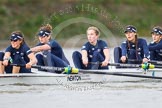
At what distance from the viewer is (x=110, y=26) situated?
1286 inches

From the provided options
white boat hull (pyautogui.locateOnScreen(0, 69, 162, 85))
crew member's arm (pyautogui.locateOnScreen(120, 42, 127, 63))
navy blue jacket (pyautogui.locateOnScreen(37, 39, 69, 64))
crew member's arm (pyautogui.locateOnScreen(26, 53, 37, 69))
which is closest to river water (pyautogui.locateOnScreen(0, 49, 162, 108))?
white boat hull (pyautogui.locateOnScreen(0, 69, 162, 85))

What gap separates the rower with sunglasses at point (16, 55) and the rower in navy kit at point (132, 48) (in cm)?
290

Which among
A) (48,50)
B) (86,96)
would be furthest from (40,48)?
(86,96)

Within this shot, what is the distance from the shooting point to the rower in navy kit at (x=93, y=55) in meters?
18.9

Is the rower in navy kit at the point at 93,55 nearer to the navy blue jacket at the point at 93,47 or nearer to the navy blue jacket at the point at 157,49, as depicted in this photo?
the navy blue jacket at the point at 93,47

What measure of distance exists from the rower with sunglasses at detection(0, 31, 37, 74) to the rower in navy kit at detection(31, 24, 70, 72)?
12.4 inches

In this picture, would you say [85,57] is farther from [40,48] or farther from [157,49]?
[157,49]

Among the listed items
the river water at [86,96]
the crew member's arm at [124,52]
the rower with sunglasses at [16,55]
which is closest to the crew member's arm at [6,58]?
the rower with sunglasses at [16,55]

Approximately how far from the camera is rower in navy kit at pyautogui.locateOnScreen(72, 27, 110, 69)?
1891 centimetres

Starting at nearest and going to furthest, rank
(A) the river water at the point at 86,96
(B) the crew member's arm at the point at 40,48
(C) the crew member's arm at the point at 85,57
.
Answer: (A) the river water at the point at 86,96, (B) the crew member's arm at the point at 40,48, (C) the crew member's arm at the point at 85,57

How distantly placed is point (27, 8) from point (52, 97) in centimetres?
2382

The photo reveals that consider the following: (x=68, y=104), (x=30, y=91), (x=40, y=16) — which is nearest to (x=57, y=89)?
(x=30, y=91)

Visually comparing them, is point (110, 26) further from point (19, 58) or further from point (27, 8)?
point (19, 58)

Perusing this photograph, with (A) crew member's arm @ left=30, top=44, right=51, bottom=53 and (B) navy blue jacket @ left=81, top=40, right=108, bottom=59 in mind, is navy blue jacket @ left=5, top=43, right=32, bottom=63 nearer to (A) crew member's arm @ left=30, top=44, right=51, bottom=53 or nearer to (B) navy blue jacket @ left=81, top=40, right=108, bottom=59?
(A) crew member's arm @ left=30, top=44, right=51, bottom=53
